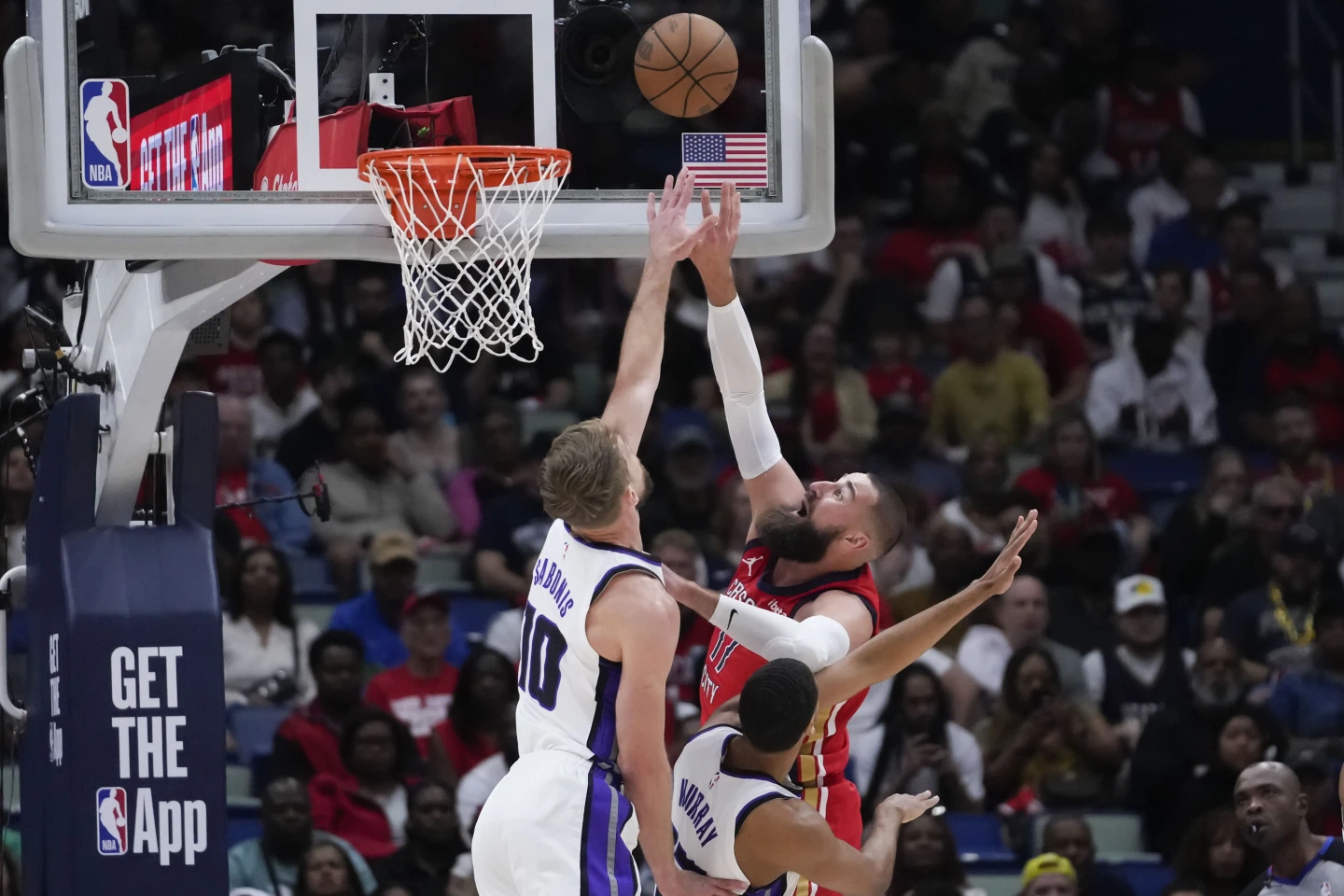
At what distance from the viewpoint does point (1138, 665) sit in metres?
9.52

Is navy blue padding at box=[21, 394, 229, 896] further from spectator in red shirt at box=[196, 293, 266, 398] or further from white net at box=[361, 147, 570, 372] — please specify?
spectator in red shirt at box=[196, 293, 266, 398]

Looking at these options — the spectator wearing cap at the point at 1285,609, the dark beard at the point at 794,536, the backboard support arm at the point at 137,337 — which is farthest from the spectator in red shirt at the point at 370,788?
the spectator wearing cap at the point at 1285,609

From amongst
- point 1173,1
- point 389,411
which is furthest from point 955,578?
point 1173,1

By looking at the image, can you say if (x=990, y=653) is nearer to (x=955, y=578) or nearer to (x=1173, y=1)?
(x=955, y=578)

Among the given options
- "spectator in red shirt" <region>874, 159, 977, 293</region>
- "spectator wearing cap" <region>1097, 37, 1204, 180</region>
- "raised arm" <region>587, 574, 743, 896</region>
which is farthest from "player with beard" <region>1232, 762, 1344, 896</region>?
"spectator wearing cap" <region>1097, 37, 1204, 180</region>

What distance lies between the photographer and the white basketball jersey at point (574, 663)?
5.06m

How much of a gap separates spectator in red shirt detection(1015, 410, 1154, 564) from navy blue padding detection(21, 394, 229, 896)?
5.22m

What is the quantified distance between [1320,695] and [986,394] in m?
2.50

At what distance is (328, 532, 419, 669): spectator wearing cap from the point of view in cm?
927

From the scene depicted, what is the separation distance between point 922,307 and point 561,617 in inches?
273

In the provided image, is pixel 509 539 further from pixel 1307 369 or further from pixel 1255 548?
pixel 1307 369

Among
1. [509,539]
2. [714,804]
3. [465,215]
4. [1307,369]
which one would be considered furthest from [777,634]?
[1307,369]

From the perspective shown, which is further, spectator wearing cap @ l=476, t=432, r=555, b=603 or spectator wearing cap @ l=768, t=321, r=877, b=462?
spectator wearing cap @ l=768, t=321, r=877, b=462

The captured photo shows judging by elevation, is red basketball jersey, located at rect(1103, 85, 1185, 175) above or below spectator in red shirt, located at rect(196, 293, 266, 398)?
above
